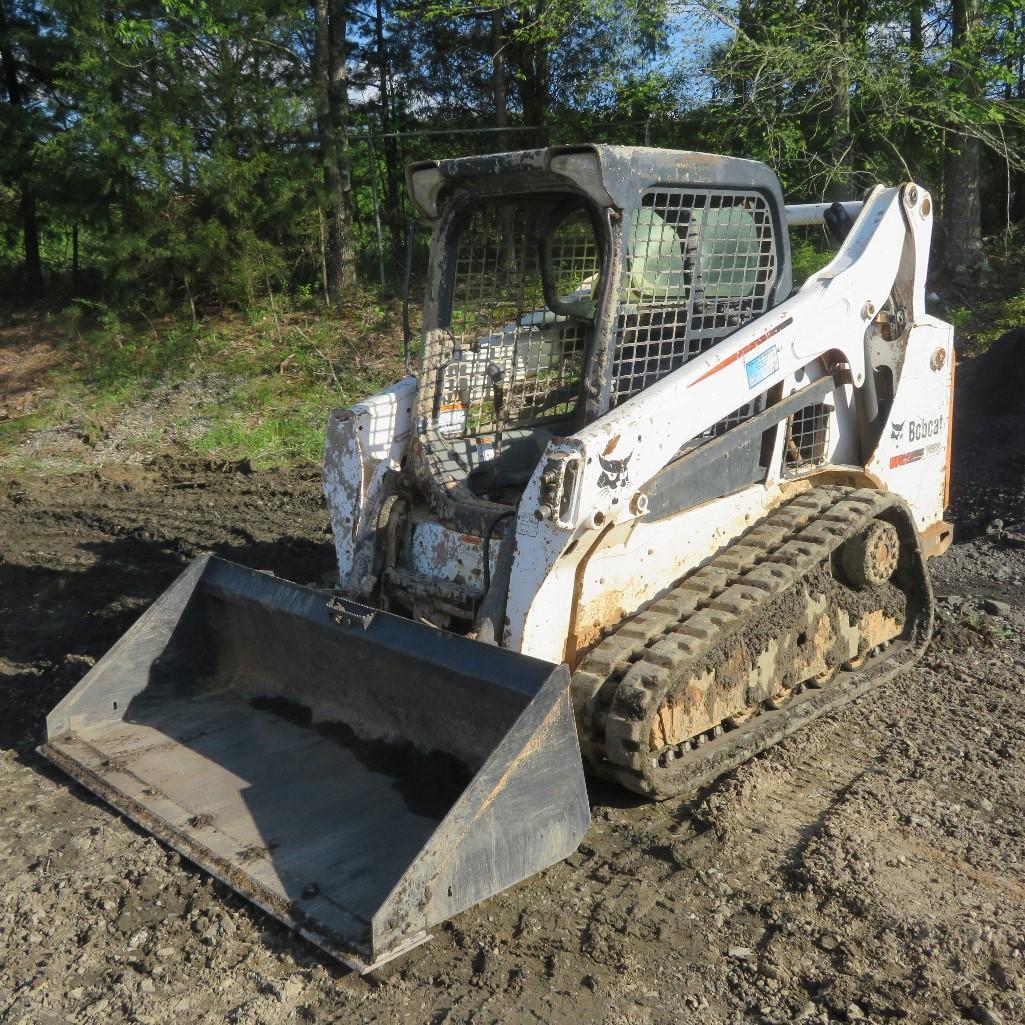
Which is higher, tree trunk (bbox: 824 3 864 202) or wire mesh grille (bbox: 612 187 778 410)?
tree trunk (bbox: 824 3 864 202)

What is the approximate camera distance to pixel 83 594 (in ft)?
20.5

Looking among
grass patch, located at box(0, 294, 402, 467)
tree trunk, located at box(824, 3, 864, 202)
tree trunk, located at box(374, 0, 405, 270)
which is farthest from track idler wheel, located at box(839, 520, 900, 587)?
tree trunk, located at box(374, 0, 405, 270)

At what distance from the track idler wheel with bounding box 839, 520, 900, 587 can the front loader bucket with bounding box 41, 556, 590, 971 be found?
1827mm

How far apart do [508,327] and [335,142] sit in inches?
437

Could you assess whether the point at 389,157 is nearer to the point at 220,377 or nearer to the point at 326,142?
the point at 326,142

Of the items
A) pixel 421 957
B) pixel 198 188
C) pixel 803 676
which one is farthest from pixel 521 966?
pixel 198 188

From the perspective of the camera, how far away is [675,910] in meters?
3.07

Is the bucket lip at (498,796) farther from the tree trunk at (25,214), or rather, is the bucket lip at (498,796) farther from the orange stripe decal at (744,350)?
the tree trunk at (25,214)

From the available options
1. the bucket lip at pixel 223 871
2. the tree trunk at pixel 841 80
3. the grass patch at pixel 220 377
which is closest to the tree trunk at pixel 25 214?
the grass patch at pixel 220 377

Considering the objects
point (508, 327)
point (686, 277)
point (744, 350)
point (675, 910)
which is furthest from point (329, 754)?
point (686, 277)

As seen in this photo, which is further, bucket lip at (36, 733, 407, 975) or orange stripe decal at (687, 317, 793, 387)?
orange stripe decal at (687, 317, 793, 387)

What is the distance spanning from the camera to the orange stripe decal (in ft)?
12.4

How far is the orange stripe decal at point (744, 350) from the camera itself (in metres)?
3.77

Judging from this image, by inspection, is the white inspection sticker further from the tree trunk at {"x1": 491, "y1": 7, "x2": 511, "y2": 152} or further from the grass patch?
the tree trunk at {"x1": 491, "y1": 7, "x2": 511, "y2": 152}
